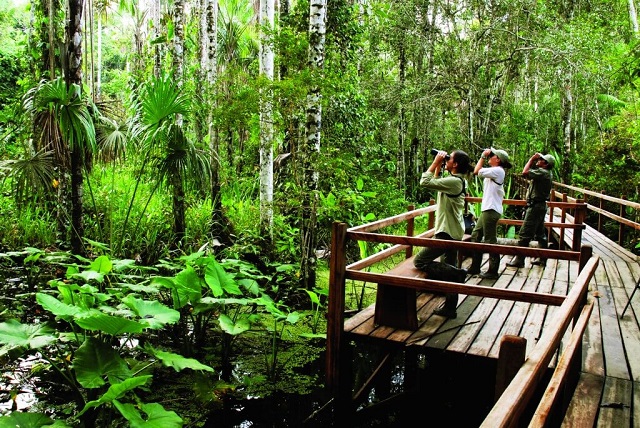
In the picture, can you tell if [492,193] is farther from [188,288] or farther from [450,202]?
[188,288]

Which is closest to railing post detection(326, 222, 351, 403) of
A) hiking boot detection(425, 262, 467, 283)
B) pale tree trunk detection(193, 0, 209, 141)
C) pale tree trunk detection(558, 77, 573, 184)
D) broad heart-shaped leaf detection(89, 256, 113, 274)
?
hiking boot detection(425, 262, 467, 283)

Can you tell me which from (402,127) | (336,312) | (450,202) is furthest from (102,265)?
(402,127)

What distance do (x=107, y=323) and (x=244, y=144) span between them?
13.8 m

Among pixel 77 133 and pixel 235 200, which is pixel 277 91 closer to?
pixel 77 133

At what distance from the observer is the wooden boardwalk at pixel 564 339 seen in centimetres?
315

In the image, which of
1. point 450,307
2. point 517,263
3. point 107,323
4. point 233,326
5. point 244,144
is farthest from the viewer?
point 244,144

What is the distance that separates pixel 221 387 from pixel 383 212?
8.09 meters

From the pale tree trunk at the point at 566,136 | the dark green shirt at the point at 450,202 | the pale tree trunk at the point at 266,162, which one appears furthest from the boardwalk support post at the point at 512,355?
the pale tree trunk at the point at 566,136

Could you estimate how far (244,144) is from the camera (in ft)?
56.7

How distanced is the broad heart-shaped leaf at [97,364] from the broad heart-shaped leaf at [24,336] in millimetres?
246

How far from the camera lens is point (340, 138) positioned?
11.1 meters

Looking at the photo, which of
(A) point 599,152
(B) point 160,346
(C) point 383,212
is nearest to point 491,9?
(A) point 599,152

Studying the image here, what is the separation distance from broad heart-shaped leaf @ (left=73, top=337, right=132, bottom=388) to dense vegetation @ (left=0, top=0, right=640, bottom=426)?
2 cm

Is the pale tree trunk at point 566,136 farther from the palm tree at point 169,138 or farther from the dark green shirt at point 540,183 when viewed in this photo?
the palm tree at point 169,138
